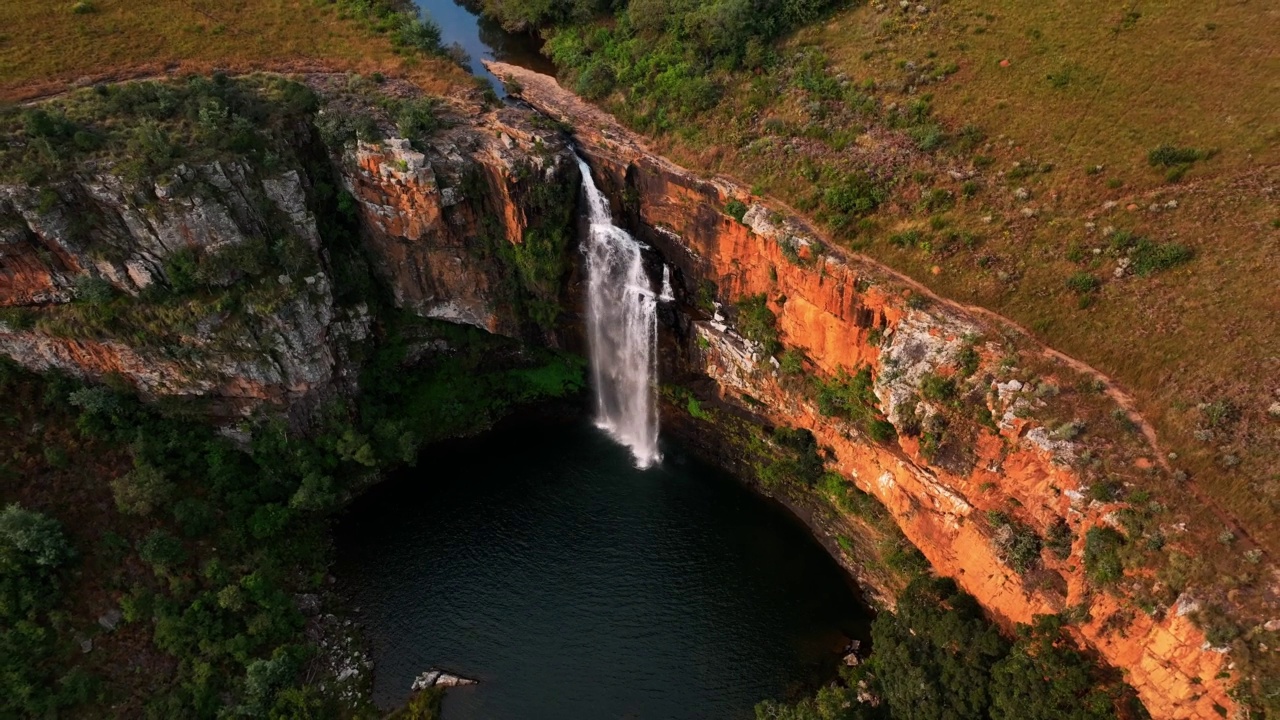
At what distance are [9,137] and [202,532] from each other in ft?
69.3

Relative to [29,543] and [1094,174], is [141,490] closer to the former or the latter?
[29,543]

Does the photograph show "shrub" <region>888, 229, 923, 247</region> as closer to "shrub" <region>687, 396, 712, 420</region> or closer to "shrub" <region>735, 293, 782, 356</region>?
"shrub" <region>735, 293, 782, 356</region>

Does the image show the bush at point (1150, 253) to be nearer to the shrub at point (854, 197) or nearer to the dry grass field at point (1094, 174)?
the dry grass field at point (1094, 174)

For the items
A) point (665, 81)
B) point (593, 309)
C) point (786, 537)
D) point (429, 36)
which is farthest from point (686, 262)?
point (429, 36)

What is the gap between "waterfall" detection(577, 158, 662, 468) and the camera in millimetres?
42500

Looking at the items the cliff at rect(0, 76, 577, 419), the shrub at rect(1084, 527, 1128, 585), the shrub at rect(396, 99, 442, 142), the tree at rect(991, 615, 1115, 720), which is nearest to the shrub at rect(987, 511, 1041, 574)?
the tree at rect(991, 615, 1115, 720)

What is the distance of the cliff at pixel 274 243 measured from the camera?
108 ft

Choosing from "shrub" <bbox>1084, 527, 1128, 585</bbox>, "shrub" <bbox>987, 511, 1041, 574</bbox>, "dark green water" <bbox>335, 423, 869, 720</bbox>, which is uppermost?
"shrub" <bbox>1084, 527, 1128, 585</bbox>

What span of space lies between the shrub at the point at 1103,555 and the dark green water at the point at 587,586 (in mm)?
13101

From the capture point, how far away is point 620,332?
147ft

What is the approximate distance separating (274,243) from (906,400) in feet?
111

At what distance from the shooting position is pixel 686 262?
42.3m

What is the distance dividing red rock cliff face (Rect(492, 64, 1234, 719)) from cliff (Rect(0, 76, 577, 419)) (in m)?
8.12

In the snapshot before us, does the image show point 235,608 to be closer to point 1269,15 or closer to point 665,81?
point 665,81
